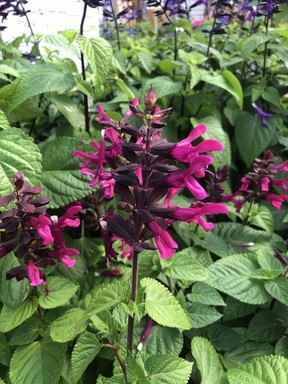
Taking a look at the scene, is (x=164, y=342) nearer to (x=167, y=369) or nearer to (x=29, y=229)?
(x=167, y=369)

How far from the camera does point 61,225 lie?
2.55 feet

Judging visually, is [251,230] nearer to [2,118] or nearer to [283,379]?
[283,379]

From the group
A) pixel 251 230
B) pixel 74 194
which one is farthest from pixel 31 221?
pixel 251 230

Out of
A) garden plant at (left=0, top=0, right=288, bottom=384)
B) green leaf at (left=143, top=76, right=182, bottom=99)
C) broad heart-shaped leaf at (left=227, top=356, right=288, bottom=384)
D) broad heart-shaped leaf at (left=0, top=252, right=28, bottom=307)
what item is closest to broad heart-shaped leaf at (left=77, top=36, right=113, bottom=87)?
garden plant at (left=0, top=0, right=288, bottom=384)

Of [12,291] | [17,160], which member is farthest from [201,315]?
[17,160]

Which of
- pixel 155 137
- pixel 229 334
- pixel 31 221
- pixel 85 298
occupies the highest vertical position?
pixel 155 137

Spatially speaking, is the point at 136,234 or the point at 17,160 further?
the point at 17,160

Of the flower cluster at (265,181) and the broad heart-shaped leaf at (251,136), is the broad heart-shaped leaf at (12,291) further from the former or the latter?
the broad heart-shaped leaf at (251,136)

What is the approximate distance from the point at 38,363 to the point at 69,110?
28.7 inches

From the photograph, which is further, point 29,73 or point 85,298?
point 29,73

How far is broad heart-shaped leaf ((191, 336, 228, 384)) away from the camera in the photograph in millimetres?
823

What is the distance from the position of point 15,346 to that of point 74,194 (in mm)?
359

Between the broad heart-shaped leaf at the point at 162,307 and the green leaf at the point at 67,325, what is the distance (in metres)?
0.13

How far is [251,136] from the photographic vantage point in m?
1.47
